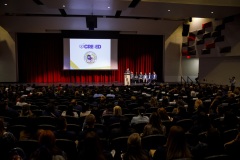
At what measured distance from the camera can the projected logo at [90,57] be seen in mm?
21769

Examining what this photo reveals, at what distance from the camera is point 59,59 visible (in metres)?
23.6

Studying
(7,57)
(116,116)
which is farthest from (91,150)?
(7,57)

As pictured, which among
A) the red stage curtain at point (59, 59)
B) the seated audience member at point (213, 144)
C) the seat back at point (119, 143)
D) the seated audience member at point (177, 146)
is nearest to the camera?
the seated audience member at point (177, 146)

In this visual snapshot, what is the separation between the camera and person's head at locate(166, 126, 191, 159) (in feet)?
10.00

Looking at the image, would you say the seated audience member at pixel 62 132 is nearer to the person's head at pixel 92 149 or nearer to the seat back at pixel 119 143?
the seat back at pixel 119 143

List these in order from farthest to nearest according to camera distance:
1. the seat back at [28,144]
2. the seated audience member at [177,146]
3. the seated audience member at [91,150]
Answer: the seat back at [28,144] < the seated audience member at [177,146] < the seated audience member at [91,150]

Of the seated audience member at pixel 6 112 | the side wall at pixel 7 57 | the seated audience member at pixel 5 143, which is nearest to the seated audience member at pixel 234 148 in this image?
the seated audience member at pixel 5 143

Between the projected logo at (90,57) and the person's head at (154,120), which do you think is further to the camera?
the projected logo at (90,57)

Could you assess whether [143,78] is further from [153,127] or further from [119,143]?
[119,143]

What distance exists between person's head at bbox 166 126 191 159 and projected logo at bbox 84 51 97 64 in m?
19.1

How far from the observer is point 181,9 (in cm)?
1461

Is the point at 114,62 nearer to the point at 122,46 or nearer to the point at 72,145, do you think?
the point at 122,46

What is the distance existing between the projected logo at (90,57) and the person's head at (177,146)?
19.1 meters

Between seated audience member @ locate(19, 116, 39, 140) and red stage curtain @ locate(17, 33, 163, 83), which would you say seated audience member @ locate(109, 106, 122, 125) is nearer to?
seated audience member @ locate(19, 116, 39, 140)
